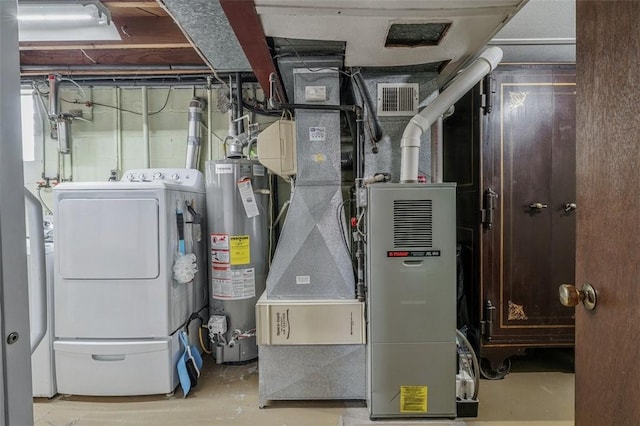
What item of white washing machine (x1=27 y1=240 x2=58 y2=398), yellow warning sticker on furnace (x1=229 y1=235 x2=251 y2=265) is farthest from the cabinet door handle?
white washing machine (x1=27 y1=240 x2=58 y2=398)

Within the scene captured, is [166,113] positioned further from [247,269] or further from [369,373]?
[369,373]

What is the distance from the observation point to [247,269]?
2531 mm

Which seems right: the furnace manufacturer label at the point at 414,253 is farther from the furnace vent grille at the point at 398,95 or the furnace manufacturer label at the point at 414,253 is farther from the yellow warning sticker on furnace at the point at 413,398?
the furnace vent grille at the point at 398,95

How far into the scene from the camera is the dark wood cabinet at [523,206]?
2.25 metres

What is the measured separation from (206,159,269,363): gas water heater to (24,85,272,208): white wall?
0.61 meters

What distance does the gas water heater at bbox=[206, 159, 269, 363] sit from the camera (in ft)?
8.18

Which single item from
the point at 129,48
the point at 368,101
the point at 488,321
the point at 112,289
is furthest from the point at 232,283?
the point at 129,48

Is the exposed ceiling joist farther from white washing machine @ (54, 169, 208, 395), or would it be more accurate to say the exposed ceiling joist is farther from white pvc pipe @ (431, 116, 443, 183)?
white pvc pipe @ (431, 116, 443, 183)

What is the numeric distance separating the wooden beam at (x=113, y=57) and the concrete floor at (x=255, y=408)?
2615mm

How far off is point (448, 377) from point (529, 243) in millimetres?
1152

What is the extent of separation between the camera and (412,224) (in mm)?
1837

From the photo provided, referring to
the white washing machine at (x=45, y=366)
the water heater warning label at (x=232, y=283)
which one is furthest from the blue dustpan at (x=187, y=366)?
the white washing machine at (x=45, y=366)

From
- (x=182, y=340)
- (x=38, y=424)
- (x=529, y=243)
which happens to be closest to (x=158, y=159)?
(x=182, y=340)

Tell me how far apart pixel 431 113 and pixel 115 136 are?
2836 millimetres
